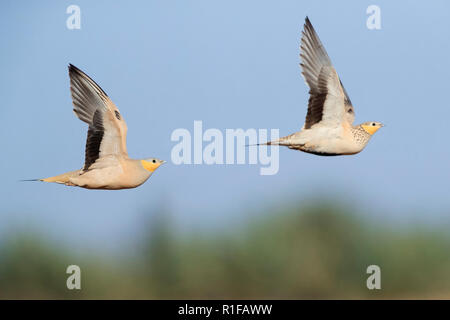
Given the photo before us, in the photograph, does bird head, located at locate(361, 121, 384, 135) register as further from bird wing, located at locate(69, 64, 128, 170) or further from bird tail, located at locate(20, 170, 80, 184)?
bird tail, located at locate(20, 170, 80, 184)

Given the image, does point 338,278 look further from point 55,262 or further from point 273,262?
point 55,262

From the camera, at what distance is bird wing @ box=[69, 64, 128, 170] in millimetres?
10828

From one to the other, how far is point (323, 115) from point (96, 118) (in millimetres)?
2814

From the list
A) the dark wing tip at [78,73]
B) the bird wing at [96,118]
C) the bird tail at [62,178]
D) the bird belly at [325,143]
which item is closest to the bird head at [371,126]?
the bird belly at [325,143]

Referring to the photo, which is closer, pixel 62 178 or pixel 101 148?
pixel 62 178

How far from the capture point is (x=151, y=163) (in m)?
10.8

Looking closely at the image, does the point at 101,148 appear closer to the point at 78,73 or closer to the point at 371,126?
the point at 78,73

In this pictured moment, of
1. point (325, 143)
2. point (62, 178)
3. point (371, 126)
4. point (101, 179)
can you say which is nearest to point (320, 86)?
point (325, 143)

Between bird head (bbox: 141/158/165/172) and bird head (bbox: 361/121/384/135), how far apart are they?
268cm

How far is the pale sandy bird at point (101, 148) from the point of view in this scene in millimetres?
10625

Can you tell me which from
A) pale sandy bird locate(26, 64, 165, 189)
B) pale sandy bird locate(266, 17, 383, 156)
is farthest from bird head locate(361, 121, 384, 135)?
pale sandy bird locate(26, 64, 165, 189)

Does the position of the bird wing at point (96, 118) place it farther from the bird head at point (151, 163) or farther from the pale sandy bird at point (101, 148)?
the bird head at point (151, 163)

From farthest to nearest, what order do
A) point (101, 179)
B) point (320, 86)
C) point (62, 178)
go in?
point (320, 86)
point (62, 178)
point (101, 179)

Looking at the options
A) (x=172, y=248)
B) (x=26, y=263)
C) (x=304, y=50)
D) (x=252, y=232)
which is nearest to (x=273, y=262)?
(x=252, y=232)
